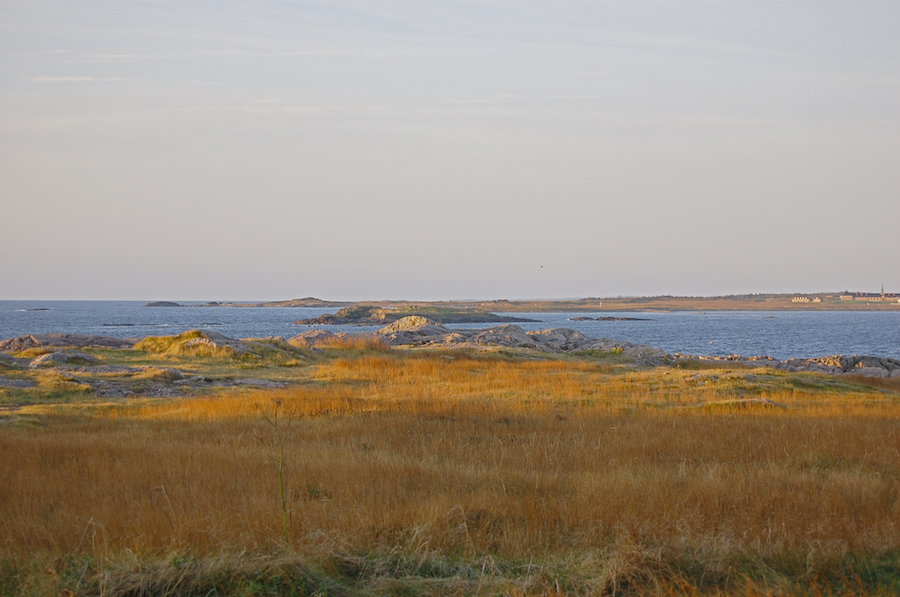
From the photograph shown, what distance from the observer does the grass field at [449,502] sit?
5.06m

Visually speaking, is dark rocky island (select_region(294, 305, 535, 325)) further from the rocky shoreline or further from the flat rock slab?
the flat rock slab

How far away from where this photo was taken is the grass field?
5.06 metres

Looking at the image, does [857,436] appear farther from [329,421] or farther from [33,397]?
[33,397]

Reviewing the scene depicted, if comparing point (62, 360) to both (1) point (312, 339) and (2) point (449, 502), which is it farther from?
(2) point (449, 502)

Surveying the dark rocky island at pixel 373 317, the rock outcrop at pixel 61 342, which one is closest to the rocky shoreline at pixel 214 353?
the rock outcrop at pixel 61 342

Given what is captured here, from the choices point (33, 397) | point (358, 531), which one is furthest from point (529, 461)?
point (33, 397)

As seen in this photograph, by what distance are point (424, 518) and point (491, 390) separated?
13095mm

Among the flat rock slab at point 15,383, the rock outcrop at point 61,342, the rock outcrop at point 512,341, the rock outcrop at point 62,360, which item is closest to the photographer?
the flat rock slab at point 15,383

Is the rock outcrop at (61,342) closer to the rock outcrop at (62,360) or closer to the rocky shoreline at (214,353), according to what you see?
the rocky shoreline at (214,353)

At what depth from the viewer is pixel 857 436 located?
37.2 ft

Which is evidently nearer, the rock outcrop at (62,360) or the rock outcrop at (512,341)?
the rock outcrop at (62,360)

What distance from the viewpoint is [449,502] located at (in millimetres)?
7059

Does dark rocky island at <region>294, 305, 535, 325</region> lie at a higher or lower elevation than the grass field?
lower

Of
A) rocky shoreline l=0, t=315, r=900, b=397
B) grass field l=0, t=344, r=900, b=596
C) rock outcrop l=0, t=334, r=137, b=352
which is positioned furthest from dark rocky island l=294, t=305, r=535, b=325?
grass field l=0, t=344, r=900, b=596
